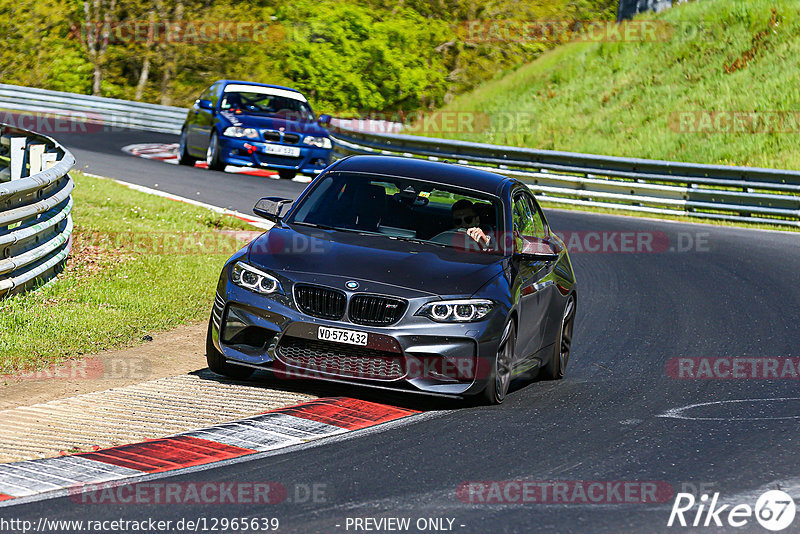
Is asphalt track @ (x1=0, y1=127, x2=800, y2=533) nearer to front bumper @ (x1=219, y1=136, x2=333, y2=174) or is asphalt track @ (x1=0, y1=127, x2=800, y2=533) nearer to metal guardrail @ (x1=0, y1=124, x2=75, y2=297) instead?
metal guardrail @ (x1=0, y1=124, x2=75, y2=297)

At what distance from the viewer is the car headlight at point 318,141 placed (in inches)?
922

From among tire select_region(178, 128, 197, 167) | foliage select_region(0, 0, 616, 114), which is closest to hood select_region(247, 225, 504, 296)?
tire select_region(178, 128, 197, 167)

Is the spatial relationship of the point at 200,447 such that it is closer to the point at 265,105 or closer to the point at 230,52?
the point at 265,105

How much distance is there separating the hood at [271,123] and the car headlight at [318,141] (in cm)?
9

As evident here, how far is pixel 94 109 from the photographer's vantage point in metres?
37.1

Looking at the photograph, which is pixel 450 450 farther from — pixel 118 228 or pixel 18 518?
pixel 118 228

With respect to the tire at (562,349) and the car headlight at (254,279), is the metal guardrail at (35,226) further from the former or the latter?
the tire at (562,349)

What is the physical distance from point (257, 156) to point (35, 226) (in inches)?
491

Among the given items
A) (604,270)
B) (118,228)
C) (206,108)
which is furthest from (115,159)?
(604,270)

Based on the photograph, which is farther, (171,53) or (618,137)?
(171,53)

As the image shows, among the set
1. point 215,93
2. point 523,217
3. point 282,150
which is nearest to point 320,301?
point 523,217

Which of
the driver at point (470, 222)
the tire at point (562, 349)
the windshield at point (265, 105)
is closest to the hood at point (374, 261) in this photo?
the driver at point (470, 222)

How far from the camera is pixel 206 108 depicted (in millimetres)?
23594

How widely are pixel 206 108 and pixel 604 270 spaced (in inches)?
413
